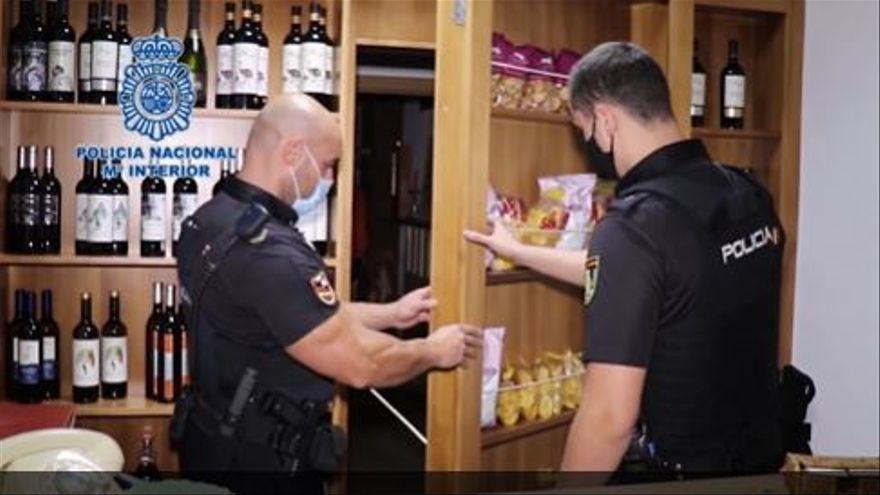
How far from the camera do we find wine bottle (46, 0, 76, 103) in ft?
8.98

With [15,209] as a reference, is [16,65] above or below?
above

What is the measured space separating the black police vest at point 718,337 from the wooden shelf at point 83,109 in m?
1.50

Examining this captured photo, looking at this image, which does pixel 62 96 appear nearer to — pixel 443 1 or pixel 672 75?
pixel 443 1

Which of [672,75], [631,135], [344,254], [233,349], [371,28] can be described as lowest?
[233,349]

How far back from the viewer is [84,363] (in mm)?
2791

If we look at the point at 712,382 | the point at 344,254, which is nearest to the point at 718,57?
the point at 344,254

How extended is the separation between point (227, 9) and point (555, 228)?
147cm

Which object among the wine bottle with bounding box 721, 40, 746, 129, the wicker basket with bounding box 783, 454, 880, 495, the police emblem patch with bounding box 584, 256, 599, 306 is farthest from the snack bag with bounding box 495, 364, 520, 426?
the wine bottle with bounding box 721, 40, 746, 129

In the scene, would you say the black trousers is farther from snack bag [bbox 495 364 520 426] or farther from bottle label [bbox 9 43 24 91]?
bottle label [bbox 9 43 24 91]

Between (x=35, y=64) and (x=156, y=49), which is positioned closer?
(x=35, y=64)

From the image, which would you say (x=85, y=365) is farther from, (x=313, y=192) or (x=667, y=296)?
(x=667, y=296)

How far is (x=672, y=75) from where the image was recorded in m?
2.43

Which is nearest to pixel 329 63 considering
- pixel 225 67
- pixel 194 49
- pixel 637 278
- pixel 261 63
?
pixel 261 63

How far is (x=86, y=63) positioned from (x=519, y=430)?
5.75 feet
